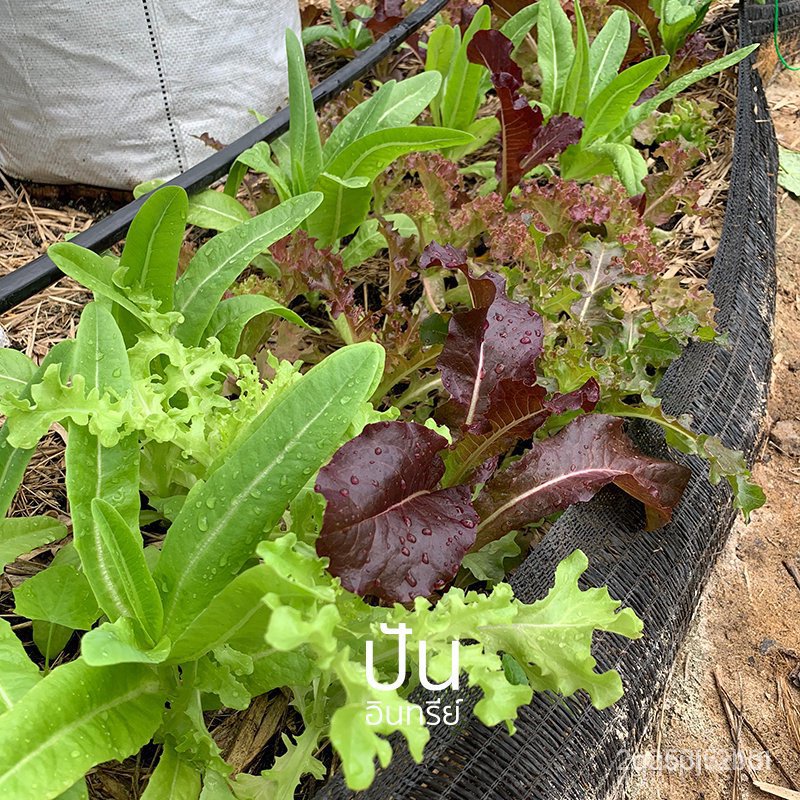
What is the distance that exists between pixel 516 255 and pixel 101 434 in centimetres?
91

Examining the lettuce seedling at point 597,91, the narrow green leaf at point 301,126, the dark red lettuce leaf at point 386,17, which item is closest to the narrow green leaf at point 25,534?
the narrow green leaf at point 301,126

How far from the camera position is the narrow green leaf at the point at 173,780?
0.97 m

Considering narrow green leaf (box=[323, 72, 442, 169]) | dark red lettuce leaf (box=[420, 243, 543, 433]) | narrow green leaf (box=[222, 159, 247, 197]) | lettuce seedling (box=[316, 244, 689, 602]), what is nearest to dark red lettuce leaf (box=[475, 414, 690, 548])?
lettuce seedling (box=[316, 244, 689, 602])

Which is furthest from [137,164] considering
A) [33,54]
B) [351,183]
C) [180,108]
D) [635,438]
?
[635,438]

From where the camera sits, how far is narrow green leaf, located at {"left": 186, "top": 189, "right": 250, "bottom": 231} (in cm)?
167

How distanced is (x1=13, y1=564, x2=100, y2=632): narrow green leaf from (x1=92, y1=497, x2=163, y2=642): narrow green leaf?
104mm

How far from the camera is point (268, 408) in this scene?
1005 millimetres

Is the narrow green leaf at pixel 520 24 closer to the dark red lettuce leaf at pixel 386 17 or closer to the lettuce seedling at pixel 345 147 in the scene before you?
the dark red lettuce leaf at pixel 386 17

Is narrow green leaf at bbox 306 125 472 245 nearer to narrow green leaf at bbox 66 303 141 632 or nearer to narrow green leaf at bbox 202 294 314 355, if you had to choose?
narrow green leaf at bbox 202 294 314 355

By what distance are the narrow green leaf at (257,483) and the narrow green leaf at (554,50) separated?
4.41 feet

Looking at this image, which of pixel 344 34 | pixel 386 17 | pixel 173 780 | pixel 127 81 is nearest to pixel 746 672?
pixel 173 780

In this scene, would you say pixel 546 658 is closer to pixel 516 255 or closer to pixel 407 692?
pixel 407 692

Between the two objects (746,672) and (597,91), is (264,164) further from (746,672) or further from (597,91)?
(746,672)

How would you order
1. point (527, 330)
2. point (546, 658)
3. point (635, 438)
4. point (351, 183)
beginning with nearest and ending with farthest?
→ point (546, 658)
point (527, 330)
point (635, 438)
point (351, 183)
